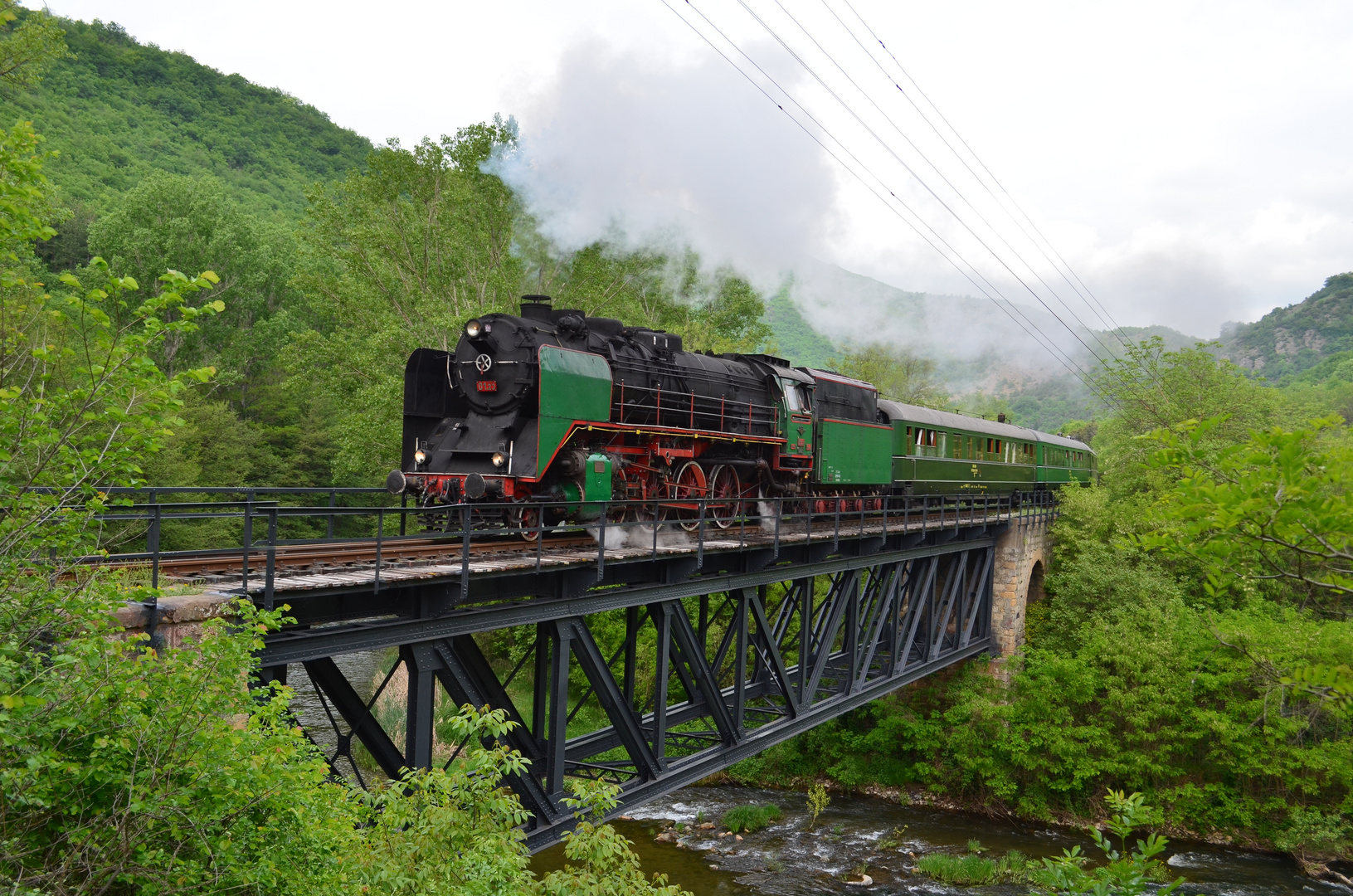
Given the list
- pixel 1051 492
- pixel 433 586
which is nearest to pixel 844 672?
pixel 433 586

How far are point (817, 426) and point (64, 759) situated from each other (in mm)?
16927

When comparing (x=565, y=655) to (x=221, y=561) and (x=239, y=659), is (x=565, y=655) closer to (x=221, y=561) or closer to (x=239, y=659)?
(x=221, y=561)

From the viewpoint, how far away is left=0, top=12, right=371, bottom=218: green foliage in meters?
49.2

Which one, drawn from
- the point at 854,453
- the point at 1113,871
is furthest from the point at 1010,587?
the point at 1113,871

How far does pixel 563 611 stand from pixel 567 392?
413 cm

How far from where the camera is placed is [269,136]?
2822 inches

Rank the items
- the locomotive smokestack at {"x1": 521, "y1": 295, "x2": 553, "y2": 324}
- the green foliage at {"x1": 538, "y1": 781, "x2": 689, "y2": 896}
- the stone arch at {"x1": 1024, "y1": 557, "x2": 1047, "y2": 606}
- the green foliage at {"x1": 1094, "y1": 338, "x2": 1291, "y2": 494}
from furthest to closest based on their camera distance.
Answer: the green foliage at {"x1": 1094, "y1": 338, "x2": 1291, "y2": 494}
the stone arch at {"x1": 1024, "y1": 557, "x2": 1047, "y2": 606}
the locomotive smokestack at {"x1": 521, "y1": 295, "x2": 553, "y2": 324}
the green foliage at {"x1": 538, "y1": 781, "x2": 689, "y2": 896}

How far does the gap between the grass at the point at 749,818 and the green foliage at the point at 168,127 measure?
1653 inches

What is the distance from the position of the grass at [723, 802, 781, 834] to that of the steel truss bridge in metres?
4.75

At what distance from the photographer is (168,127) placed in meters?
63.5

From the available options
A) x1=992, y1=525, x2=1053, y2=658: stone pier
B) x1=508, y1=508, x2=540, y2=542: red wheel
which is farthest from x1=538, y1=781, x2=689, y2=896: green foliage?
x1=992, y1=525, x2=1053, y2=658: stone pier

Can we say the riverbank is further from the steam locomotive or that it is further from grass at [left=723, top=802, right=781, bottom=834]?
the steam locomotive

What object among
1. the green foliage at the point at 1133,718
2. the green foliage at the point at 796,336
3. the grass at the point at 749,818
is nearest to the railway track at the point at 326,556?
the grass at the point at 749,818

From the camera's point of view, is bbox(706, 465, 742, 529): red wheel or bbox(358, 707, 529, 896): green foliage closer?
bbox(358, 707, 529, 896): green foliage
